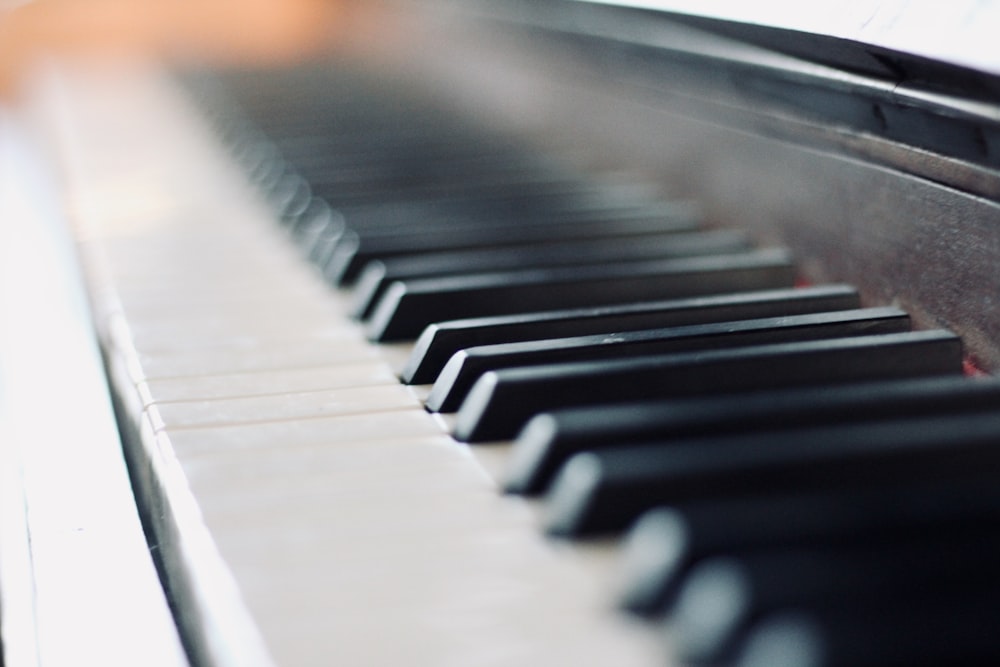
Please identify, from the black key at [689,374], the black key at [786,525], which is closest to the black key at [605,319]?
the black key at [689,374]

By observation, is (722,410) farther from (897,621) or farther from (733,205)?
(733,205)

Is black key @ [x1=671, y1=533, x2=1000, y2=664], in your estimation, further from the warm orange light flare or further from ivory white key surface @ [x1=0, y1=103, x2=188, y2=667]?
the warm orange light flare

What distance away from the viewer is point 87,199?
72.7 inches

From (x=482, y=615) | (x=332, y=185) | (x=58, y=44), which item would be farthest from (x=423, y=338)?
(x=58, y=44)

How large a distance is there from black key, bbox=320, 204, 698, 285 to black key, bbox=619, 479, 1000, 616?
0.79 m

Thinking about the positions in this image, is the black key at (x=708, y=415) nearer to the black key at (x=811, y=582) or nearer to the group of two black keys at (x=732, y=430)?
the group of two black keys at (x=732, y=430)

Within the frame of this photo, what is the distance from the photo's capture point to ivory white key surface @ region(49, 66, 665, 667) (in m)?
0.60

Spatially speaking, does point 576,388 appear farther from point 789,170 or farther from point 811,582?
point 789,170

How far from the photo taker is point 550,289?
118cm

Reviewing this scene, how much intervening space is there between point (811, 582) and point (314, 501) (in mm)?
340

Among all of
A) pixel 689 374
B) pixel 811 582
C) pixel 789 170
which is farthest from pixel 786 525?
pixel 789 170

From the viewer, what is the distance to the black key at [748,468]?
68cm

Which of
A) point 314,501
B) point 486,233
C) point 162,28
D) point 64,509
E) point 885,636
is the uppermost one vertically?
point 162,28

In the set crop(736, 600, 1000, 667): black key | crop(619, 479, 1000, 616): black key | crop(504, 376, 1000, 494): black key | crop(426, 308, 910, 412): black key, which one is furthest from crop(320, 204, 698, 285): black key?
crop(736, 600, 1000, 667): black key
